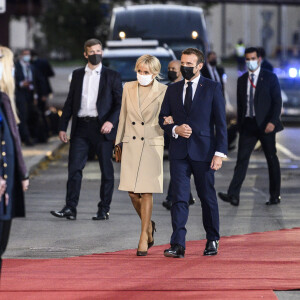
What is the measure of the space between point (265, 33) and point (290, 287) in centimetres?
11504

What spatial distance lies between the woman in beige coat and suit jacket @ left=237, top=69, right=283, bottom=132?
331 cm

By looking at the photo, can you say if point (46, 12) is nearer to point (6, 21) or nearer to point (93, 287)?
point (6, 21)

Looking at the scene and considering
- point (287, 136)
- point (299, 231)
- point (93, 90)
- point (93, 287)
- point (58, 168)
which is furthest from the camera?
point (287, 136)

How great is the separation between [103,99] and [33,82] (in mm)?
10004

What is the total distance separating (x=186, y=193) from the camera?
9297mm

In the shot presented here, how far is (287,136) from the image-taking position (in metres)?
24.7

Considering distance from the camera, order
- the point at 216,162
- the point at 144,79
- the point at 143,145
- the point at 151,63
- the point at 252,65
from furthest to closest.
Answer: the point at 252,65 < the point at 143,145 < the point at 144,79 < the point at 151,63 < the point at 216,162

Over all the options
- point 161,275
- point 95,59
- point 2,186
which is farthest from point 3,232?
point 95,59

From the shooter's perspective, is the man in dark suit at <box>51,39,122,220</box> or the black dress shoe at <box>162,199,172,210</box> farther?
the black dress shoe at <box>162,199,172,210</box>

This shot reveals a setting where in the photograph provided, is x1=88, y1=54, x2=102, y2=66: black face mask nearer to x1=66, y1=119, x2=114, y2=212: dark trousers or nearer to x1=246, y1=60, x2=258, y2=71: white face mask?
x1=66, y1=119, x2=114, y2=212: dark trousers

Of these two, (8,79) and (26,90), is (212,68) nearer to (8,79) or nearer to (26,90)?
(26,90)

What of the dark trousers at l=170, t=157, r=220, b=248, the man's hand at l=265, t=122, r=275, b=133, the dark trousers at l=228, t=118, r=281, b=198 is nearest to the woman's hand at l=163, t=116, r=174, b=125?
the dark trousers at l=170, t=157, r=220, b=248

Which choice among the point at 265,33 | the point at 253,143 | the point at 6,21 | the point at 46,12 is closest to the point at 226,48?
the point at 265,33

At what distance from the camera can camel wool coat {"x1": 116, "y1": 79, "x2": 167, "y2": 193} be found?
9625 millimetres
